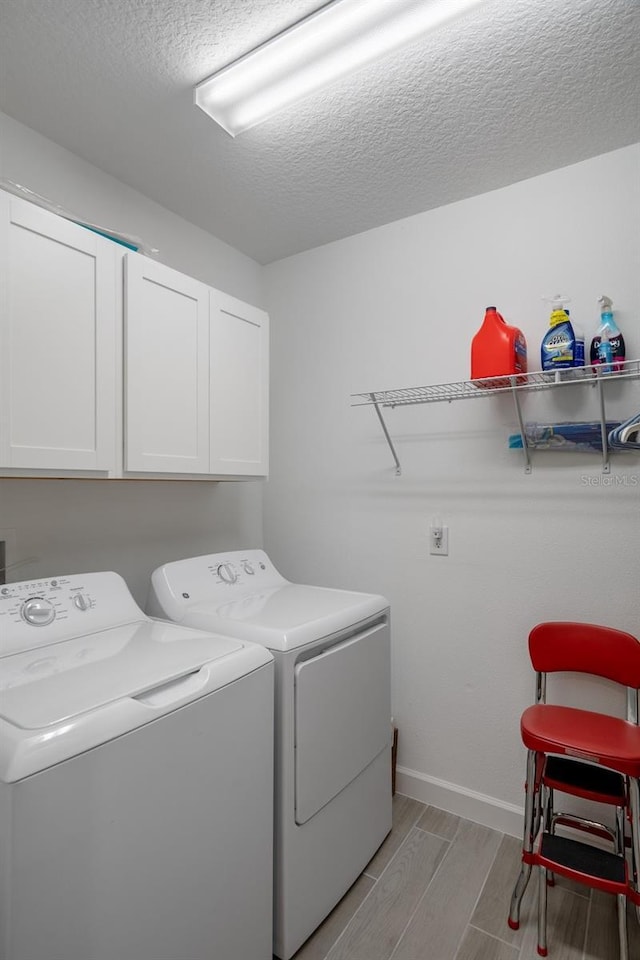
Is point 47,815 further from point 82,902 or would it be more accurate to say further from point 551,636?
point 551,636

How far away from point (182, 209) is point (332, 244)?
2.41 ft

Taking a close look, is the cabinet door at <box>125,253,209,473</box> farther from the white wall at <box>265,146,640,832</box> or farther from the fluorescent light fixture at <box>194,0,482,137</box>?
the white wall at <box>265,146,640,832</box>

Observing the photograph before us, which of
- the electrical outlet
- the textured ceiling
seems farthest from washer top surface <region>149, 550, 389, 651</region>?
the textured ceiling

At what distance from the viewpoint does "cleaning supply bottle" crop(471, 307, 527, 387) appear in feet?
6.05

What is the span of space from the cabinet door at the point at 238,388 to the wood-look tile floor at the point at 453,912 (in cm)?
154

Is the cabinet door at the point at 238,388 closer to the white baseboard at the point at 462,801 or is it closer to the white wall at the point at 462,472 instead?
the white wall at the point at 462,472

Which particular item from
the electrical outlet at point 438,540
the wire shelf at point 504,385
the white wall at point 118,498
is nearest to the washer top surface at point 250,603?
the white wall at point 118,498

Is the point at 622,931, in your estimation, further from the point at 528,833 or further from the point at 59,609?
the point at 59,609

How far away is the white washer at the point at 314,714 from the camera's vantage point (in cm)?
145

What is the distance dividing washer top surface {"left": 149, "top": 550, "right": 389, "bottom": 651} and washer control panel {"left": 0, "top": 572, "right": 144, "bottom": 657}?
16 centimetres

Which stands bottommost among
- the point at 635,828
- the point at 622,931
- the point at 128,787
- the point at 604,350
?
the point at 622,931

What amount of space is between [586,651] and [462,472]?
81 cm

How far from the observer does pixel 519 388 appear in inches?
72.6

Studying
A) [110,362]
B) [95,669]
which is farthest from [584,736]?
[110,362]
